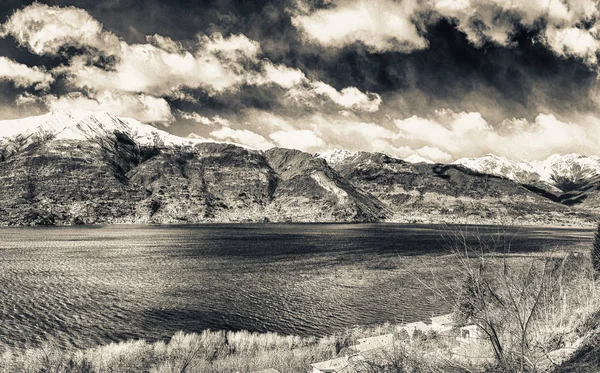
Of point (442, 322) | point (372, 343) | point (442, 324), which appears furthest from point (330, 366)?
point (442, 322)

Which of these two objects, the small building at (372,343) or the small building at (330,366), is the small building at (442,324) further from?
the small building at (330,366)

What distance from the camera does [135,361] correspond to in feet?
87.1

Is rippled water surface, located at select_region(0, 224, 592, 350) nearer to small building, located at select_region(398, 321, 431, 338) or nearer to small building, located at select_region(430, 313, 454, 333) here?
small building, located at select_region(430, 313, 454, 333)

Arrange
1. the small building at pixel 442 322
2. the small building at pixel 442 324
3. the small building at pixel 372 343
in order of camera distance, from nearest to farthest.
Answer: the small building at pixel 372 343, the small building at pixel 442 324, the small building at pixel 442 322

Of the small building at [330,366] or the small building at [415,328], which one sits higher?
the small building at [330,366]

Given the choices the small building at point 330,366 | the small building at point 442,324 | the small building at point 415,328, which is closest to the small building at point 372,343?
the small building at point 415,328

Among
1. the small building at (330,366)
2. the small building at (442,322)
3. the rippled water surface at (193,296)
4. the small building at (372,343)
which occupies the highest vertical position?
A: the small building at (330,366)

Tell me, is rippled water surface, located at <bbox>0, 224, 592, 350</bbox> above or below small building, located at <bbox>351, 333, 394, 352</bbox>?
below

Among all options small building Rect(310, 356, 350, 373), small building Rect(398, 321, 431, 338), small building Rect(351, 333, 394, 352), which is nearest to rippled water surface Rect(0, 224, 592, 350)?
small building Rect(398, 321, 431, 338)

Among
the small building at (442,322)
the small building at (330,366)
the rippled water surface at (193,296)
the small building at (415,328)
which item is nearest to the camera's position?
the small building at (330,366)

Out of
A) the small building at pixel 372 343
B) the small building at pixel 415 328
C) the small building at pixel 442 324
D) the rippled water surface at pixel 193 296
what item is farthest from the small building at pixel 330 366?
the small building at pixel 442 324

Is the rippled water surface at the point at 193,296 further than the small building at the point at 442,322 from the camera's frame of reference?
Yes

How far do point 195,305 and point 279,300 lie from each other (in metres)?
11.6

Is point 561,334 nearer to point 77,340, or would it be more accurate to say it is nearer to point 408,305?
point 408,305
